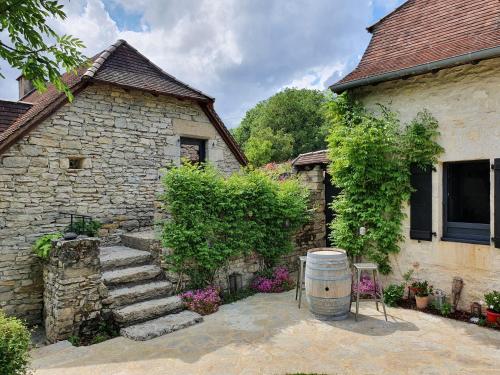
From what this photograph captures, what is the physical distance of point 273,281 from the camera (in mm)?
7332

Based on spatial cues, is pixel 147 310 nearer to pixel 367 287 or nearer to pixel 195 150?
pixel 367 287

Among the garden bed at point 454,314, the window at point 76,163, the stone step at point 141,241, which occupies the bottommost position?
the garden bed at point 454,314

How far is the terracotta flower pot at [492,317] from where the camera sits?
5.04 metres

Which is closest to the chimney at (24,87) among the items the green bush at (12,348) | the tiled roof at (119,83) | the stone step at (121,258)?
the tiled roof at (119,83)

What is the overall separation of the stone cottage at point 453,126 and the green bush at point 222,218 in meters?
2.37

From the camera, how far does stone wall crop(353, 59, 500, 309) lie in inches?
210

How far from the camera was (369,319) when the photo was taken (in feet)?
18.0

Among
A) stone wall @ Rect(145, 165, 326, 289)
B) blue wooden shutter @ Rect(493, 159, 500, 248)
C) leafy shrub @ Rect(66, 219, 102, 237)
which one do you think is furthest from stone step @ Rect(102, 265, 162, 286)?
blue wooden shutter @ Rect(493, 159, 500, 248)

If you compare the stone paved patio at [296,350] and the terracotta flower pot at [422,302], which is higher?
the terracotta flower pot at [422,302]

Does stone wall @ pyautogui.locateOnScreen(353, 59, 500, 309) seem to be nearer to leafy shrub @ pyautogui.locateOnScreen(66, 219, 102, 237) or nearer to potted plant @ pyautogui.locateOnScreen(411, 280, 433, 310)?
potted plant @ pyautogui.locateOnScreen(411, 280, 433, 310)

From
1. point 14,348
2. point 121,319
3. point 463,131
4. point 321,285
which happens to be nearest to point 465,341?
point 321,285

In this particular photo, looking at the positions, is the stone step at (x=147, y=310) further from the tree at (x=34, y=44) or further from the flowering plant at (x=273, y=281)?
the tree at (x=34, y=44)

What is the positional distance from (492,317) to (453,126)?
2.90m

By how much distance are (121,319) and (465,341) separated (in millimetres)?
4793
